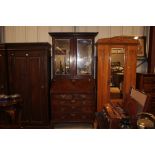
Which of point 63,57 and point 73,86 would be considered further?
point 63,57

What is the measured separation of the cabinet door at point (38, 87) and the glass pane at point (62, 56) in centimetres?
40

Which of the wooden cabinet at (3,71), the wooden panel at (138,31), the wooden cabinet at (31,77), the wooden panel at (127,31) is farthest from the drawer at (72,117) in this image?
the wooden panel at (138,31)

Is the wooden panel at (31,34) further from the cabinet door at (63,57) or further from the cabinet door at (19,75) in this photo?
the cabinet door at (19,75)

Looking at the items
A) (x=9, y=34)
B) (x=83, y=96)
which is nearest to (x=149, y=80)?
(x=83, y=96)

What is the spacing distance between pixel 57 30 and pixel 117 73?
1.73 m

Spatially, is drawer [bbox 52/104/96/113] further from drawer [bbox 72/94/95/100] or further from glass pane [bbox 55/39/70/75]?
glass pane [bbox 55/39/70/75]

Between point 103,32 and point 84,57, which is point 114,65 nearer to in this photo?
point 84,57

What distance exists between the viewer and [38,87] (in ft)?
11.5

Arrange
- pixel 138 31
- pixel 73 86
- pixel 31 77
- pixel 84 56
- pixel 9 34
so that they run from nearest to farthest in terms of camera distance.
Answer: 1. pixel 31 77
2. pixel 73 86
3. pixel 84 56
4. pixel 138 31
5. pixel 9 34
